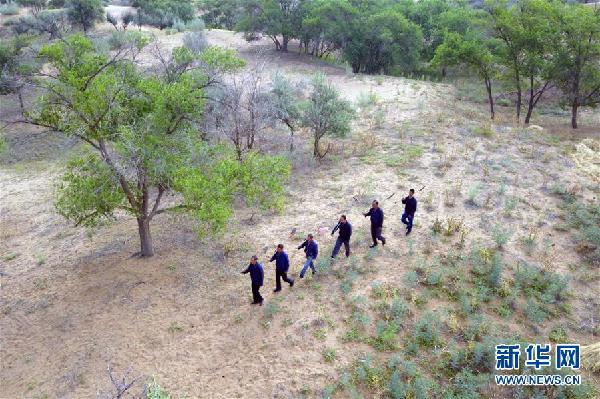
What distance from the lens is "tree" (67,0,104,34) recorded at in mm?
36875

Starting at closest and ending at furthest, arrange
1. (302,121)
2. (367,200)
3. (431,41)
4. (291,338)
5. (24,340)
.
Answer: (291,338)
(24,340)
(367,200)
(302,121)
(431,41)

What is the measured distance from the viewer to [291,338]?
9.88 m

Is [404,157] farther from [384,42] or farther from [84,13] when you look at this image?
[84,13]

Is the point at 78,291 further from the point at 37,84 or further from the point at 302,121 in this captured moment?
the point at 302,121

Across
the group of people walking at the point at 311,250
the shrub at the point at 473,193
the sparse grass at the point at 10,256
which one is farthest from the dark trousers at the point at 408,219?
the sparse grass at the point at 10,256

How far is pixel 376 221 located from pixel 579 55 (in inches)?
635

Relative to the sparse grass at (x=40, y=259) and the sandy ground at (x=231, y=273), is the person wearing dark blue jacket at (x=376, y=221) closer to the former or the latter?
the sandy ground at (x=231, y=273)

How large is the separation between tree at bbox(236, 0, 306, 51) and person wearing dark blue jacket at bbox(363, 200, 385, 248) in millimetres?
25878

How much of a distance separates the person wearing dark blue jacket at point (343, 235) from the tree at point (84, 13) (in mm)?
33748

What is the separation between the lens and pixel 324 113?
18.5 m

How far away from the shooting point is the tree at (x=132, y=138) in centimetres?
1023

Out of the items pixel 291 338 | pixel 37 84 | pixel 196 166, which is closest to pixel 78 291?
pixel 196 166

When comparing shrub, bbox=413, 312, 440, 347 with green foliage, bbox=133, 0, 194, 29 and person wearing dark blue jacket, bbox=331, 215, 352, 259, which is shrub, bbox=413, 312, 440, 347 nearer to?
person wearing dark blue jacket, bbox=331, 215, 352, 259

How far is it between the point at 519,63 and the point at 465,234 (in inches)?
577
